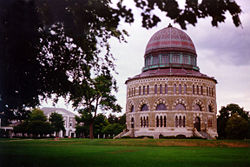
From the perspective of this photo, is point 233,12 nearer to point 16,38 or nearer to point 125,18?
point 125,18

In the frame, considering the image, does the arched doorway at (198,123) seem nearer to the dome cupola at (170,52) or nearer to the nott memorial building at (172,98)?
the nott memorial building at (172,98)

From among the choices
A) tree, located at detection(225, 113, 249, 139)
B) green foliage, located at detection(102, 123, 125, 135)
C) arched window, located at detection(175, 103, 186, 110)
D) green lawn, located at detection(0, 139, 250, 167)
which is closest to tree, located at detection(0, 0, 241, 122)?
green lawn, located at detection(0, 139, 250, 167)

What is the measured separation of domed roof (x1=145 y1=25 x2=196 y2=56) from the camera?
63.9 meters

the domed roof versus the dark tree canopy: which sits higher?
the domed roof

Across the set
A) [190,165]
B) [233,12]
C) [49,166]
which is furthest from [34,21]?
[190,165]

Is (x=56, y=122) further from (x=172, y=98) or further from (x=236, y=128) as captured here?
(x=236, y=128)

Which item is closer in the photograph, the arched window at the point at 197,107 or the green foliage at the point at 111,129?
the arched window at the point at 197,107

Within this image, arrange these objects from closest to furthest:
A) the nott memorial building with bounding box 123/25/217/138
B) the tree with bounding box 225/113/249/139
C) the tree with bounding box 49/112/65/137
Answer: the nott memorial building with bounding box 123/25/217/138 → the tree with bounding box 225/113/249/139 → the tree with bounding box 49/112/65/137

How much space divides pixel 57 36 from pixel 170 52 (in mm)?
51855

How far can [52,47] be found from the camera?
48.6 ft

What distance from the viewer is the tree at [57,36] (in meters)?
8.23

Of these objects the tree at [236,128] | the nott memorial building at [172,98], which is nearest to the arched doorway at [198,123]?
the nott memorial building at [172,98]

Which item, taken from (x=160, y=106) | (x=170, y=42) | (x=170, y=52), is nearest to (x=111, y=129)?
(x=160, y=106)

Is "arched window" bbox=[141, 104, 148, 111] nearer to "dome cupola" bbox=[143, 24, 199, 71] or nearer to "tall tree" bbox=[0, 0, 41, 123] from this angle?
"dome cupola" bbox=[143, 24, 199, 71]
